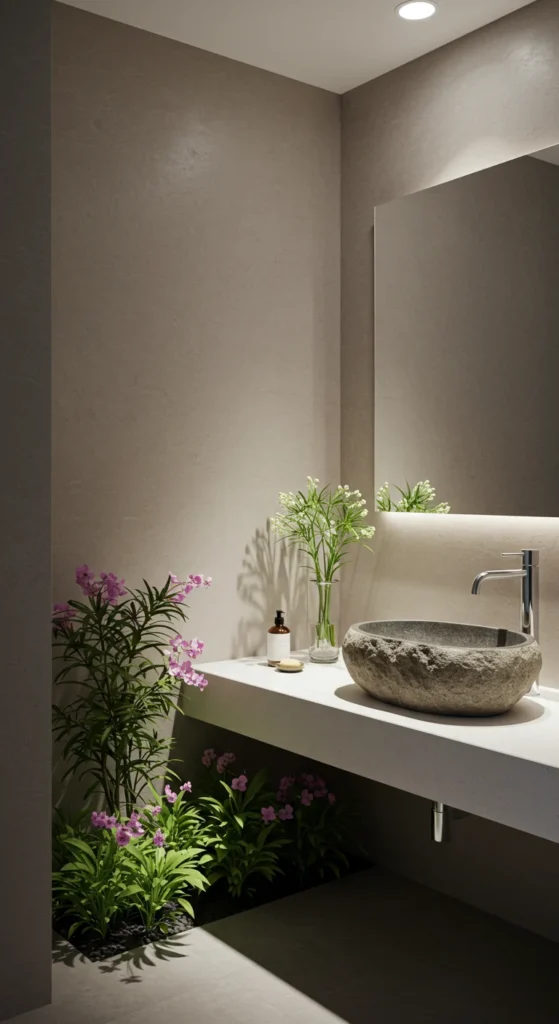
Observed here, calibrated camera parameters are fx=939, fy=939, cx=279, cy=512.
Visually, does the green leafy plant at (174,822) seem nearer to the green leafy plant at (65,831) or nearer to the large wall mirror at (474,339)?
the green leafy plant at (65,831)

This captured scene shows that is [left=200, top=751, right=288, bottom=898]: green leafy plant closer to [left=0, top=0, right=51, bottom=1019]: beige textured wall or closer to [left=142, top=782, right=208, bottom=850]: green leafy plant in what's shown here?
[left=142, top=782, right=208, bottom=850]: green leafy plant

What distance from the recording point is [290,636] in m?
3.14

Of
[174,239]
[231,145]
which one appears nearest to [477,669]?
[174,239]

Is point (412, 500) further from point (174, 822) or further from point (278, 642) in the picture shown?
point (174, 822)

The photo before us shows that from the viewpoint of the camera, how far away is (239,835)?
2.85m

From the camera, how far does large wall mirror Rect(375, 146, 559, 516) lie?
2525 millimetres

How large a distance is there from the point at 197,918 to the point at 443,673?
113 centimetres

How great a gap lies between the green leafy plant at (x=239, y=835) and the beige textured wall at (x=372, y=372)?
0.45 meters

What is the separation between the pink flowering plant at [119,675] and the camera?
8.42 ft

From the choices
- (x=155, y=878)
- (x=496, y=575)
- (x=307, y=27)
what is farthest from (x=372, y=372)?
(x=155, y=878)

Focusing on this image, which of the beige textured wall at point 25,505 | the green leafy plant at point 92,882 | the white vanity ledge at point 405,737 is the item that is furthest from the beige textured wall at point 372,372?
the beige textured wall at point 25,505

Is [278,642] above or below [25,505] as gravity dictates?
below

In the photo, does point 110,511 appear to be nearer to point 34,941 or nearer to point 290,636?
point 290,636

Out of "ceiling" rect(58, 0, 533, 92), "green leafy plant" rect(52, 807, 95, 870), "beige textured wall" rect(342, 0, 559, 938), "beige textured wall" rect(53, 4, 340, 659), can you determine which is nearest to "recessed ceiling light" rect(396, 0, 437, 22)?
"ceiling" rect(58, 0, 533, 92)
